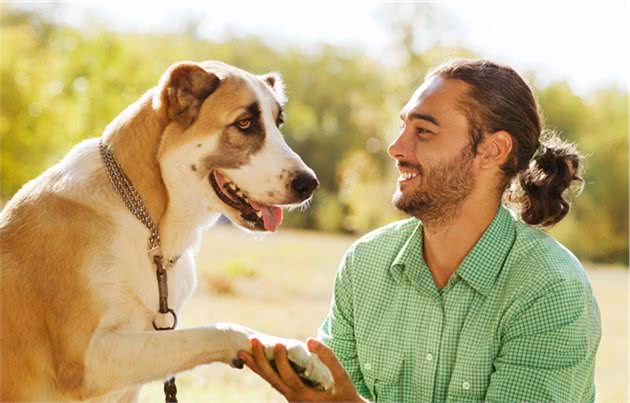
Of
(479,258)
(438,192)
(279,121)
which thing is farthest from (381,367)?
(279,121)

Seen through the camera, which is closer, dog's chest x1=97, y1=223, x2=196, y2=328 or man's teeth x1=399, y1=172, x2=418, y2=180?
dog's chest x1=97, y1=223, x2=196, y2=328

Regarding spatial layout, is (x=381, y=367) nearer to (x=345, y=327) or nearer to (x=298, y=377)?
(x=345, y=327)

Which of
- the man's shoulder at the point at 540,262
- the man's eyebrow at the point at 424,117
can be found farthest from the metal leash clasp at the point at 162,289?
the man's shoulder at the point at 540,262

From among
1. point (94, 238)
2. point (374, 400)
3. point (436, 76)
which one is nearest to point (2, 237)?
point (94, 238)

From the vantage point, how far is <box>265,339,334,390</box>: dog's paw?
7.75 ft

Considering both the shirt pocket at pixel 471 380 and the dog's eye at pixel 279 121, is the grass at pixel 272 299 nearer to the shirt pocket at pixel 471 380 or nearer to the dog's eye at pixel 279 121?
the dog's eye at pixel 279 121

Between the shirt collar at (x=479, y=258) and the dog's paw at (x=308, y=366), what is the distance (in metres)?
0.63

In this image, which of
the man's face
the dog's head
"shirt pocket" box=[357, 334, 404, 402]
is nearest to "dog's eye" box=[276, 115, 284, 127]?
the dog's head

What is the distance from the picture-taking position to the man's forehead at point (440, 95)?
2.96m

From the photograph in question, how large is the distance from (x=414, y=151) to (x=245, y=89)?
2.06 feet

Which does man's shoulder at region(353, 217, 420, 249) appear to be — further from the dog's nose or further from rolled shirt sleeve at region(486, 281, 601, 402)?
rolled shirt sleeve at region(486, 281, 601, 402)

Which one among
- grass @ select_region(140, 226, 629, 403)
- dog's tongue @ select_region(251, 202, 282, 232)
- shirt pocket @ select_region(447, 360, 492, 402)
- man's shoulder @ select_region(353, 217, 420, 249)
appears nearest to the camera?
shirt pocket @ select_region(447, 360, 492, 402)

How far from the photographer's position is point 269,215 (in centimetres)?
296

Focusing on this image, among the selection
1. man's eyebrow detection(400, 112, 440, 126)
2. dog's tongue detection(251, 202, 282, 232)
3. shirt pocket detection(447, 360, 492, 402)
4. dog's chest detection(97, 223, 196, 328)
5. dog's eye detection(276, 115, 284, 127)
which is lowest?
shirt pocket detection(447, 360, 492, 402)
